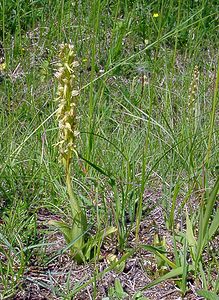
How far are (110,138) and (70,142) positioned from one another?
41.5 inches

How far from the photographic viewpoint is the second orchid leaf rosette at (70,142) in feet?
5.63

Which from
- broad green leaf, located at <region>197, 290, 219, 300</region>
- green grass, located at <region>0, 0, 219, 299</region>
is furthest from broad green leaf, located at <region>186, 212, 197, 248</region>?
broad green leaf, located at <region>197, 290, 219, 300</region>

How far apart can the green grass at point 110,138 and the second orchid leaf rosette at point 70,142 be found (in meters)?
0.08

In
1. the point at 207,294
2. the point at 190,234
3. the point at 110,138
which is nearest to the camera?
the point at 207,294

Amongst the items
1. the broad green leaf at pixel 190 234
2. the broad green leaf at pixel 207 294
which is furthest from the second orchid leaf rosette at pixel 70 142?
the broad green leaf at pixel 207 294

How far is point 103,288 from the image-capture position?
183 cm

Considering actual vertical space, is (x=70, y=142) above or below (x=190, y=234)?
above

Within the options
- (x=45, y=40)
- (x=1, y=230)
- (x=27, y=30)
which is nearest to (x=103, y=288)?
(x=1, y=230)

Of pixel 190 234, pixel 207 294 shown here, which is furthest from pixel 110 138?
pixel 207 294

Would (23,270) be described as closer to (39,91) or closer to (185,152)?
(185,152)

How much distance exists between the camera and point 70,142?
5.81 ft

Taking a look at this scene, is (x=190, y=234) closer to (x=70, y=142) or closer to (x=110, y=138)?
(x=70, y=142)

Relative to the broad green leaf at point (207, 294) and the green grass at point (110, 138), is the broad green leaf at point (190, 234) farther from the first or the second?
the broad green leaf at point (207, 294)

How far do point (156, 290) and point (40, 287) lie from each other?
1.30ft
